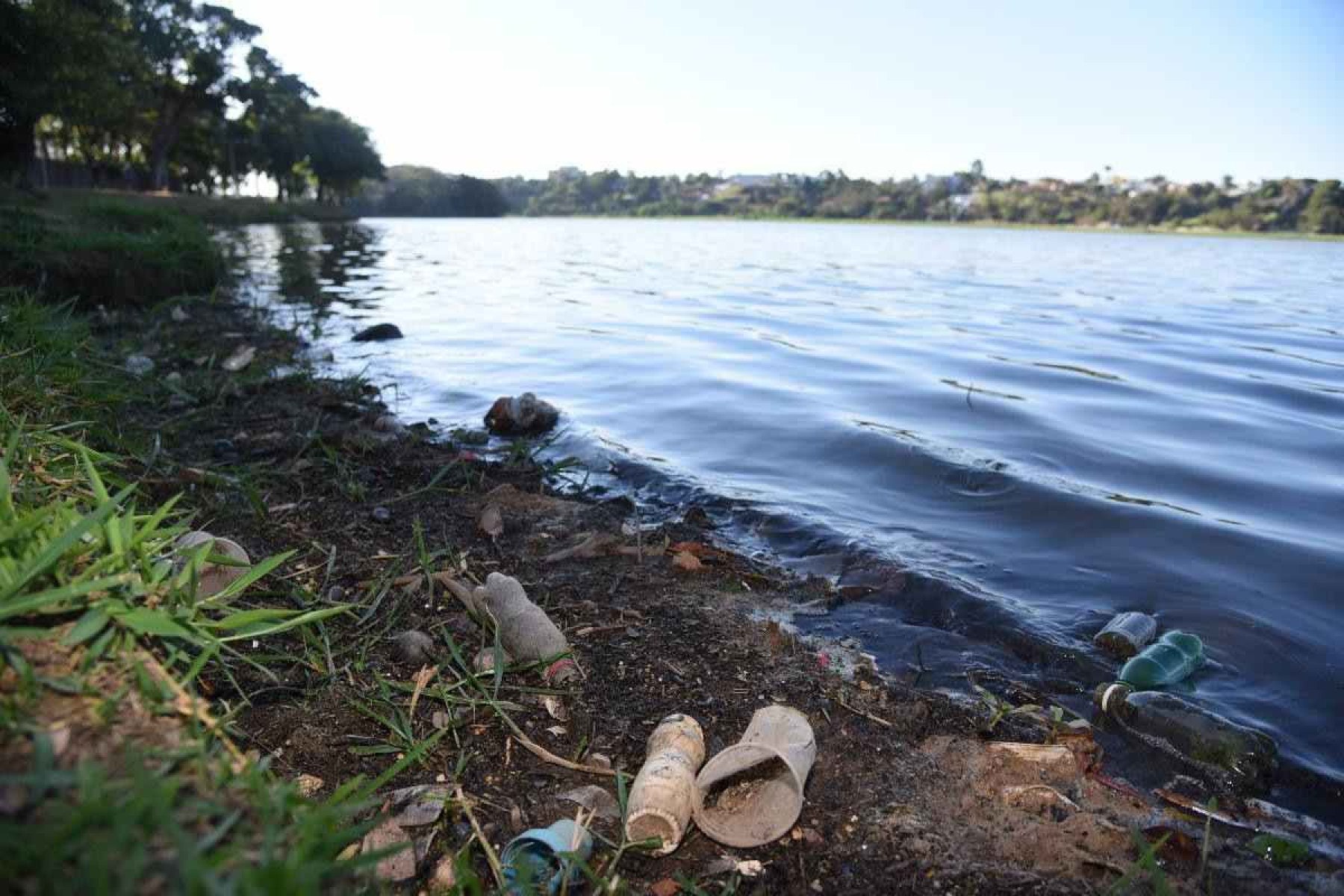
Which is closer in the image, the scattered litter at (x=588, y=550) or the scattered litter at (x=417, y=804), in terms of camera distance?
the scattered litter at (x=417, y=804)

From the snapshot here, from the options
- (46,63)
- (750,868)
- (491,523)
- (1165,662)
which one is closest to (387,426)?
(491,523)

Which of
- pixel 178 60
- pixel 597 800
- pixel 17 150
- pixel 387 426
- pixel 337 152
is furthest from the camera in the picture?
pixel 337 152

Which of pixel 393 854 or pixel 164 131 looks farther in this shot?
pixel 164 131

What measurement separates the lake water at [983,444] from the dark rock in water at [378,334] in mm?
422

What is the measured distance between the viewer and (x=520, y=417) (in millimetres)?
7773

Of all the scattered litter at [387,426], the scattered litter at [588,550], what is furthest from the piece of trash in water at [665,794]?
the scattered litter at [387,426]

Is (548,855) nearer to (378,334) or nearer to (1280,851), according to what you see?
(1280,851)

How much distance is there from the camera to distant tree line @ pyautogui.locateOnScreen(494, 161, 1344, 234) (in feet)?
375

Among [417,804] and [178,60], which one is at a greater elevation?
[178,60]

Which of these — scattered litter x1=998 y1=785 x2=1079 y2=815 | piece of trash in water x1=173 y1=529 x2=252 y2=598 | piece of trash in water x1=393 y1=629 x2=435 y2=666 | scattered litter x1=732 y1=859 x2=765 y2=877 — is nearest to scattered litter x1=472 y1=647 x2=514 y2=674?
piece of trash in water x1=393 y1=629 x2=435 y2=666

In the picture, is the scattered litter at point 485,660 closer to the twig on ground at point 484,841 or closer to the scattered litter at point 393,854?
the twig on ground at point 484,841

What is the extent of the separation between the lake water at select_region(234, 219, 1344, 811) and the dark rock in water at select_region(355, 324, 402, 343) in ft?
1.39

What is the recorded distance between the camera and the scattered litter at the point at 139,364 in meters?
7.70

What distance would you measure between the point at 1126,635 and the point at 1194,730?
858 millimetres
